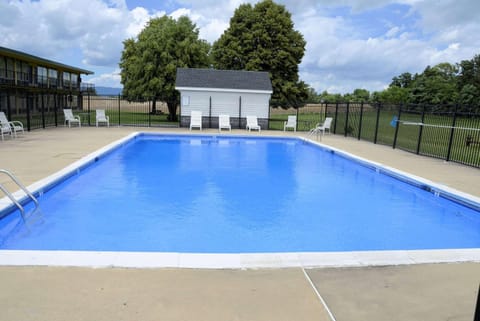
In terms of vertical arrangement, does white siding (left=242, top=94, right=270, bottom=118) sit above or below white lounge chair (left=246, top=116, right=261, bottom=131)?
above

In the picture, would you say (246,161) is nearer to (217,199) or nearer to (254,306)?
(217,199)

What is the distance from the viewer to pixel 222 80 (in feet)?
59.2

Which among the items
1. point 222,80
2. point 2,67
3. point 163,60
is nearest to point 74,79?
point 2,67

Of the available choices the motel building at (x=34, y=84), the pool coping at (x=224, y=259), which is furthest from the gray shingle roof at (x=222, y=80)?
the pool coping at (x=224, y=259)

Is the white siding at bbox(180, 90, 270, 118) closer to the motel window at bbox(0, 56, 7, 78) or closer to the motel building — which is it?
the motel building

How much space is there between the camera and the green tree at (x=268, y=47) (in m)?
25.8

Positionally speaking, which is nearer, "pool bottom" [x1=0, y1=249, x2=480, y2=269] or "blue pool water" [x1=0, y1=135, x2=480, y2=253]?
"pool bottom" [x1=0, y1=249, x2=480, y2=269]

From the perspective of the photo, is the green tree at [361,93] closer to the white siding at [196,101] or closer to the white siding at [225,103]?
the white siding at [225,103]

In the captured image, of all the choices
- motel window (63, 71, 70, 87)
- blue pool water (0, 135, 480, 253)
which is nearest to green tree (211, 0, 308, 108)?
blue pool water (0, 135, 480, 253)

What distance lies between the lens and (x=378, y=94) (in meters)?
51.2

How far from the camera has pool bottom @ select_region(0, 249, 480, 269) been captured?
3.05 metres

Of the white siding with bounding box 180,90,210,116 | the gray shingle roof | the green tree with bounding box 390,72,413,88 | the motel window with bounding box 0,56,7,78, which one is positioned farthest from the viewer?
the green tree with bounding box 390,72,413,88

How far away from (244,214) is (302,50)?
77.1ft

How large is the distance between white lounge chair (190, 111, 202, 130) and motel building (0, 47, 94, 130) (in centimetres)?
625
